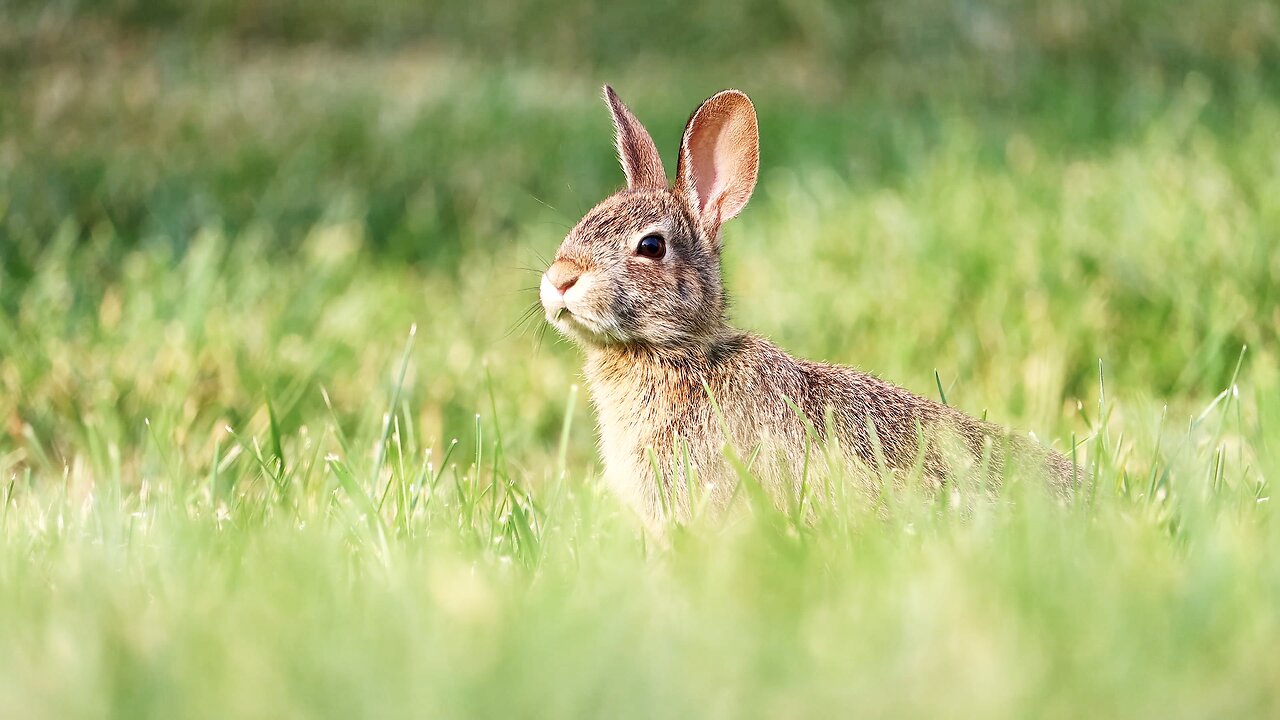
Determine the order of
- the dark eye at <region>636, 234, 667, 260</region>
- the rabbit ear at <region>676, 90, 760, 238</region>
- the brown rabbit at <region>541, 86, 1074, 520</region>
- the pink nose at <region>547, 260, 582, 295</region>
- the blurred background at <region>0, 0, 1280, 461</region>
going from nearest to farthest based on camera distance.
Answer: the brown rabbit at <region>541, 86, 1074, 520</region> → the pink nose at <region>547, 260, 582, 295</region> → the dark eye at <region>636, 234, 667, 260</region> → the rabbit ear at <region>676, 90, 760, 238</region> → the blurred background at <region>0, 0, 1280, 461</region>

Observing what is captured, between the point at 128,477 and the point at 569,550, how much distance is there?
5.46ft

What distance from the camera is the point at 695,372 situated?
303 centimetres

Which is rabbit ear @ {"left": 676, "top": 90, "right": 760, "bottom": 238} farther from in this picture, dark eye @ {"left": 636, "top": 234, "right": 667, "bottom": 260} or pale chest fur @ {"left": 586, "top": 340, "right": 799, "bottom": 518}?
pale chest fur @ {"left": 586, "top": 340, "right": 799, "bottom": 518}

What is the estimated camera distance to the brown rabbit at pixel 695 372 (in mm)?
2760

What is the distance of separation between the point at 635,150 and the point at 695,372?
0.69 metres

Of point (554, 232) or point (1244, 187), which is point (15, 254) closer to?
point (554, 232)

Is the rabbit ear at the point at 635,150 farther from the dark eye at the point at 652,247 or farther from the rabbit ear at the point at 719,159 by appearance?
the dark eye at the point at 652,247

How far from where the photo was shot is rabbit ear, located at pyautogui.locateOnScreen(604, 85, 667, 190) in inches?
130

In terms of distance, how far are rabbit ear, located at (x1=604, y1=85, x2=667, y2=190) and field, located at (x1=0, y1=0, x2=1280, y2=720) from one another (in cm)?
49

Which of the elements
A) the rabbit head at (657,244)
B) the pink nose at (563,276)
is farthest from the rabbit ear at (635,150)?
the pink nose at (563,276)

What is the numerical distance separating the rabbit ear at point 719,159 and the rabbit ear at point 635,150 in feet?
0.30

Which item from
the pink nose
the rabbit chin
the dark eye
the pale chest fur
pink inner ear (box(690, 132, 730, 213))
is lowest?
the pale chest fur

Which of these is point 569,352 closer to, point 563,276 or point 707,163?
point 707,163

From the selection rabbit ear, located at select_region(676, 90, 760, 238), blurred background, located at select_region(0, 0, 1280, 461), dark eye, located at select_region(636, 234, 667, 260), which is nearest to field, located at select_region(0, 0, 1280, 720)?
blurred background, located at select_region(0, 0, 1280, 461)
